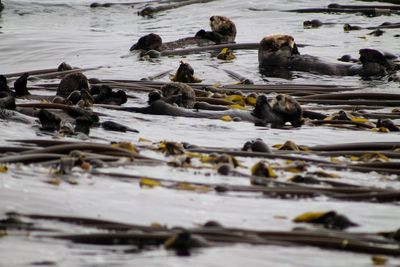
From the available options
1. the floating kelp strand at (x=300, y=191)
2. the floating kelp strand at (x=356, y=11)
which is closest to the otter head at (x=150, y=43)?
the floating kelp strand at (x=356, y=11)

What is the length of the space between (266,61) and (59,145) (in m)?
6.02

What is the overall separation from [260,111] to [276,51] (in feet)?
12.5

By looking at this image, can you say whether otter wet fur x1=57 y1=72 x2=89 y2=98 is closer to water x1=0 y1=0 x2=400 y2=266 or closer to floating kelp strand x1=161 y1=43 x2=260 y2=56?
water x1=0 y1=0 x2=400 y2=266

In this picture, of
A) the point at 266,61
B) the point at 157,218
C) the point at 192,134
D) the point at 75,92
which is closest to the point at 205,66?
the point at 266,61

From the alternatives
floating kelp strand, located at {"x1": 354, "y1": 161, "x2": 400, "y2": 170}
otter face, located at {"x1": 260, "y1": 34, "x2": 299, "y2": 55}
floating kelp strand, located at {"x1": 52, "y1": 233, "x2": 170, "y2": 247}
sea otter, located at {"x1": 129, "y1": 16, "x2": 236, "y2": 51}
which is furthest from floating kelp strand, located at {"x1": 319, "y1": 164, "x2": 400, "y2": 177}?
sea otter, located at {"x1": 129, "y1": 16, "x2": 236, "y2": 51}

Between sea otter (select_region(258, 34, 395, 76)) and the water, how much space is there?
179 millimetres

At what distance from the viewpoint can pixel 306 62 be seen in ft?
35.0

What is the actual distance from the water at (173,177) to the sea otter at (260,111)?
0.14 meters

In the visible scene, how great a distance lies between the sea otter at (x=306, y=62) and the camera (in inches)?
400

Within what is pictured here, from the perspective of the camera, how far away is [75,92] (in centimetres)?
746

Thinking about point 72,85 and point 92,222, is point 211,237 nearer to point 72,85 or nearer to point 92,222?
point 92,222

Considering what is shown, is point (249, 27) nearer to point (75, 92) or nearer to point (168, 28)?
point (168, 28)

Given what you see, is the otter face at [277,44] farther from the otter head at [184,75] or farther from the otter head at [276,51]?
the otter head at [184,75]

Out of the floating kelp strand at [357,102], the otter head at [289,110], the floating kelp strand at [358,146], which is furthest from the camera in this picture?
the floating kelp strand at [357,102]
